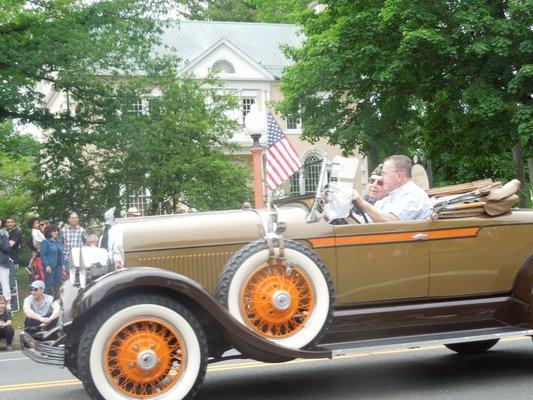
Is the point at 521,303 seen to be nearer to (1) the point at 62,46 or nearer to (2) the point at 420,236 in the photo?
(2) the point at 420,236

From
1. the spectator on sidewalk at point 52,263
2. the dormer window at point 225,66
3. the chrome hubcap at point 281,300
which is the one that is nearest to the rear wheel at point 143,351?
the chrome hubcap at point 281,300

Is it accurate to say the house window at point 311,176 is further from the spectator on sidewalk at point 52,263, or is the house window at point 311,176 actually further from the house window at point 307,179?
the spectator on sidewalk at point 52,263

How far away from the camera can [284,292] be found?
18.8 ft

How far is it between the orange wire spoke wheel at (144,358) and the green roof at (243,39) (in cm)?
4382

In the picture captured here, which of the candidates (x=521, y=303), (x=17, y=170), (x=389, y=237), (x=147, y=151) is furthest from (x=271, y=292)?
(x=17, y=170)

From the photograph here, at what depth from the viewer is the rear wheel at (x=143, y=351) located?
5.29m

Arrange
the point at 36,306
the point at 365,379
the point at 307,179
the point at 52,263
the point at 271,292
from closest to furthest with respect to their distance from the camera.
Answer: the point at 271,292 → the point at 365,379 → the point at 36,306 → the point at 52,263 → the point at 307,179

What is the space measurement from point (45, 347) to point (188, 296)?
3.55ft

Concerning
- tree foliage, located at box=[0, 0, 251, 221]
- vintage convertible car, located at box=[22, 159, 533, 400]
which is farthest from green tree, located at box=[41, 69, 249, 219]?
vintage convertible car, located at box=[22, 159, 533, 400]

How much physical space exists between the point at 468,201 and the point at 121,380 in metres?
3.05

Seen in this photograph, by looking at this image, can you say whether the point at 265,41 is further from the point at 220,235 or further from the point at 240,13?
the point at 220,235

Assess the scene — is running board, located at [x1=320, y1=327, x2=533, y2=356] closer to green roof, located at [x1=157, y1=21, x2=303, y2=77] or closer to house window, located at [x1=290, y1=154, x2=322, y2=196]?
house window, located at [x1=290, y1=154, x2=322, y2=196]

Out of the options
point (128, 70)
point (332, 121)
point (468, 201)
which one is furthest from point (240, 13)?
point (468, 201)

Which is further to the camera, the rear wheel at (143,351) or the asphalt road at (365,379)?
the asphalt road at (365,379)
